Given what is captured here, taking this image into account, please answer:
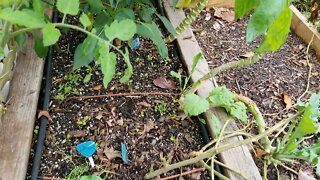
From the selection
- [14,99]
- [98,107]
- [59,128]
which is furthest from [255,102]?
[14,99]

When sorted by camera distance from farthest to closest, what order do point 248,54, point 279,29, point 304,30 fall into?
1. point 304,30
2. point 248,54
3. point 279,29

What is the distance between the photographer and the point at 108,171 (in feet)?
4.13

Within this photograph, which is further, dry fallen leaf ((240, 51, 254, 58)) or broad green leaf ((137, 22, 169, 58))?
dry fallen leaf ((240, 51, 254, 58))

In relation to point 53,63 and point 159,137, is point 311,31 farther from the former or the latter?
point 53,63

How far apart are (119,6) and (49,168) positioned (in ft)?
1.97

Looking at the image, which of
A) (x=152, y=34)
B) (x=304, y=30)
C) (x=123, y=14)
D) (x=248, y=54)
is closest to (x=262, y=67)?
(x=248, y=54)

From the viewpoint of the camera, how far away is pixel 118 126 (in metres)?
1.38

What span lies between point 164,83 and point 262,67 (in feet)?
1.57

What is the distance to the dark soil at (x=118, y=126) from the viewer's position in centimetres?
128

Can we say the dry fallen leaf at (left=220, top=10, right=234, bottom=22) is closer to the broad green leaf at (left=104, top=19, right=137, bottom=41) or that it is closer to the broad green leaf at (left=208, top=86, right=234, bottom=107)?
the broad green leaf at (left=208, top=86, right=234, bottom=107)

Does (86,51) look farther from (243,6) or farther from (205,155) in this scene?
(243,6)

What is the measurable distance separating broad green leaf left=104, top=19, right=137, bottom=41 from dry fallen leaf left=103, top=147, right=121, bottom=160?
41 centimetres

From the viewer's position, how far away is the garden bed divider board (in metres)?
1.30

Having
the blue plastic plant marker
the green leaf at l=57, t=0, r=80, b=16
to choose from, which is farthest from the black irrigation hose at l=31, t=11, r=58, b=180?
the green leaf at l=57, t=0, r=80, b=16
